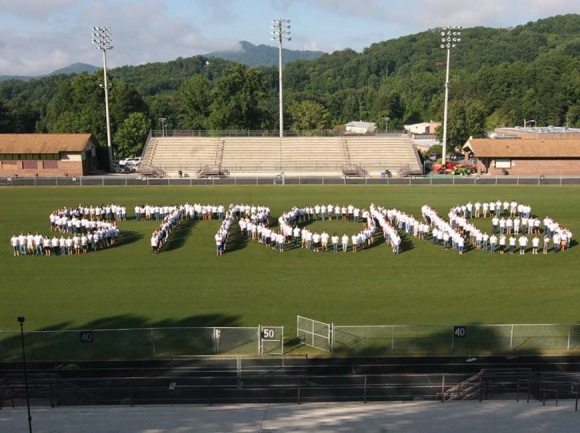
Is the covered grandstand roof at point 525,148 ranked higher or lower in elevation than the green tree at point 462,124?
lower

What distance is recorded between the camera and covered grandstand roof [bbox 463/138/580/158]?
4975 cm

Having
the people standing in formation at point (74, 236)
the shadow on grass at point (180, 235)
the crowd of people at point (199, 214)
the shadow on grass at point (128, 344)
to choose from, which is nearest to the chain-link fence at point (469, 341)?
the shadow on grass at point (128, 344)

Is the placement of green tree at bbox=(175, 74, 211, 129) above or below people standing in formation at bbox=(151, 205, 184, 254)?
above

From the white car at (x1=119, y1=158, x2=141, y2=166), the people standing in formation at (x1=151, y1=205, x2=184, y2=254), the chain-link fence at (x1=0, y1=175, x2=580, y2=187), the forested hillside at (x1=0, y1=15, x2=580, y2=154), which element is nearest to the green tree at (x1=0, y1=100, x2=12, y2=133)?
the forested hillside at (x1=0, y1=15, x2=580, y2=154)

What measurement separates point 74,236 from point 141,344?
45.0ft

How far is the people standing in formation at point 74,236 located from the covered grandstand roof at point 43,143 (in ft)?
70.0

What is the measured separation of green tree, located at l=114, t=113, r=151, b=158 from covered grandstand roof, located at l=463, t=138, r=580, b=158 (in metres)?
36.0

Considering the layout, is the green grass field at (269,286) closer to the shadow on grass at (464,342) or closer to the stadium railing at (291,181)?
the shadow on grass at (464,342)

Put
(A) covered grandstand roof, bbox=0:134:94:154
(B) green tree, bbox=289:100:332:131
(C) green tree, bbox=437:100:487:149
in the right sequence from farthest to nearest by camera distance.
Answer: (B) green tree, bbox=289:100:332:131
(C) green tree, bbox=437:100:487:149
(A) covered grandstand roof, bbox=0:134:94:154

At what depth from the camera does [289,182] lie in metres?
46.4

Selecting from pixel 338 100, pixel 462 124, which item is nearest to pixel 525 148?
pixel 462 124

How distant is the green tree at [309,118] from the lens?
87.5 meters

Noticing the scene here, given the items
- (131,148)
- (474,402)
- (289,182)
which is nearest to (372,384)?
(474,402)

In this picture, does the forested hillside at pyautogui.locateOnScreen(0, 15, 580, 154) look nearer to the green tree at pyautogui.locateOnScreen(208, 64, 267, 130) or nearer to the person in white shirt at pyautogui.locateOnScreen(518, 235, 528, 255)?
the green tree at pyautogui.locateOnScreen(208, 64, 267, 130)
